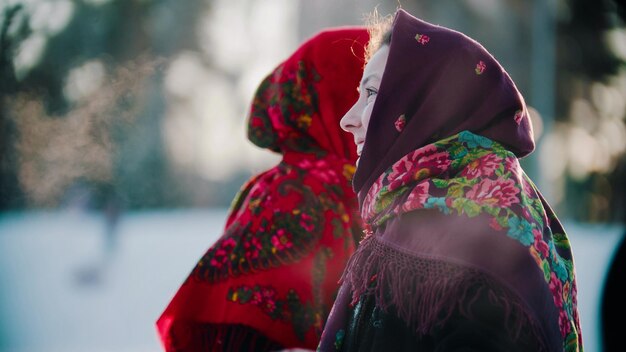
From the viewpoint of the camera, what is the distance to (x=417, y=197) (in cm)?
139

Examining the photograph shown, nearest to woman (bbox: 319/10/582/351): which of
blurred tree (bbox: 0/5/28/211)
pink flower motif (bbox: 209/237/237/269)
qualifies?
pink flower motif (bbox: 209/237/237/269)

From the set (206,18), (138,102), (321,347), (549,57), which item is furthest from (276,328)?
(549,57)

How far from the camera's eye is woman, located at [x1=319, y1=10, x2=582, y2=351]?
50.2 inches

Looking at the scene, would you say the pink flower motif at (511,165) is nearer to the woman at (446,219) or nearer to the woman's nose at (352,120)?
the woman at (446,219)

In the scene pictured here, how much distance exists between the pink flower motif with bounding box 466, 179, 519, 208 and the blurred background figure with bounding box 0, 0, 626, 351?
45.2 inches

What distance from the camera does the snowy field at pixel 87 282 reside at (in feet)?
14.2

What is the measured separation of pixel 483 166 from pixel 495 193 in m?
0.07

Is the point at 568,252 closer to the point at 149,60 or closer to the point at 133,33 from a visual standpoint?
the point at 149,60

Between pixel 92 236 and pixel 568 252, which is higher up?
pixel 568 252

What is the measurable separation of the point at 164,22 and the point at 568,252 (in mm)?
5284

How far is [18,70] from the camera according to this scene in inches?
148

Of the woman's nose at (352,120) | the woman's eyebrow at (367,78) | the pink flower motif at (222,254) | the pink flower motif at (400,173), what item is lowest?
the pink flower motif at (222,254)

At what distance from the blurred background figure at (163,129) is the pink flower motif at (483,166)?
108cm

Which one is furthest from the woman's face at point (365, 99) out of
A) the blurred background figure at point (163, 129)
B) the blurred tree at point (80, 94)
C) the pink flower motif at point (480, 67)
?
the blurred tree at point (80, 94)
